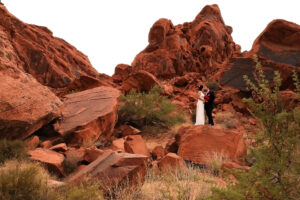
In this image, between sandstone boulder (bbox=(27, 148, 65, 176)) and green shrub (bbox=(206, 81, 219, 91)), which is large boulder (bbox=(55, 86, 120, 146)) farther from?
green shrub (bbox=(206, 81, 219, 91))

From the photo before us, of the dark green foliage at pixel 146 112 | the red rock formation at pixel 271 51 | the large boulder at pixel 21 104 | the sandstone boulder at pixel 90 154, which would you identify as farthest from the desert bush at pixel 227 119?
the sandstone boulder at pixel 90 154

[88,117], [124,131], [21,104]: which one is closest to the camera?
[21,104]

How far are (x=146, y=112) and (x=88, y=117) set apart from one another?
16.5 feet

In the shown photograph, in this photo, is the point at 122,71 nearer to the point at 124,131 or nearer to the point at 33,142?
the point at 124,131

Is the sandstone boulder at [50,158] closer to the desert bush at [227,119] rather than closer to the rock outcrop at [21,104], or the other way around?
the rock outcrop at [21,104]

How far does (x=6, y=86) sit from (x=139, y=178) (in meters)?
4.95

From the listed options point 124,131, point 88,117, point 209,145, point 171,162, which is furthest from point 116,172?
point 124,131

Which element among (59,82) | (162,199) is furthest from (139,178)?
(59,82)

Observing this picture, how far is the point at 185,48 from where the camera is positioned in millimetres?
32469

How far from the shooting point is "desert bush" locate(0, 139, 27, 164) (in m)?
6.51

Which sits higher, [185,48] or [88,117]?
[185,48]

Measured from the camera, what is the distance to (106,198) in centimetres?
468

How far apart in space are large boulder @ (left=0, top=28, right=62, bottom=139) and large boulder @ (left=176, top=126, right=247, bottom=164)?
418cm

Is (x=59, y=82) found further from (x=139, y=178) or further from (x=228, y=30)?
(x=228, y=30)
